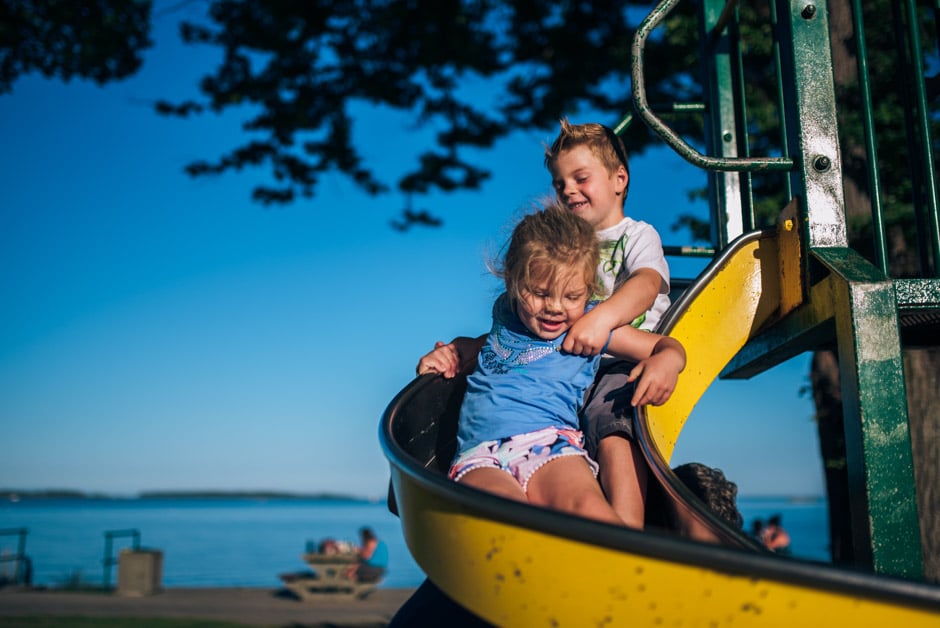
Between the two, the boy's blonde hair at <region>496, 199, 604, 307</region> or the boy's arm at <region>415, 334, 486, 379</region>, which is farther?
the boy's arm at <region>415, 334, 486, 379</region>

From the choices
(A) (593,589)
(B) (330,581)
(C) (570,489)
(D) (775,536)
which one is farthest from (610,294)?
(B) (330,581)

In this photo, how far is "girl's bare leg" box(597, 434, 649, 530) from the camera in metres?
1.93

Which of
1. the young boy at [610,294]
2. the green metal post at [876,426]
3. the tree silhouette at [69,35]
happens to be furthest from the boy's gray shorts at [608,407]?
the tree silhouette at [69,35]

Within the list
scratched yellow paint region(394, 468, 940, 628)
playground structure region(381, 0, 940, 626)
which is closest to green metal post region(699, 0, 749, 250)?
playground structure region(381, 0, 940, 626)

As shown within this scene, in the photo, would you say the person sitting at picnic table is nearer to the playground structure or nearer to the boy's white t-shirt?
the playground structure

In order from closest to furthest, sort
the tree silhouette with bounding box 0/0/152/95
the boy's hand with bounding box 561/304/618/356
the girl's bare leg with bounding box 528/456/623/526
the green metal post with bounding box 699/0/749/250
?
the girl's bare leg with bounding box 528/456/623/526, the boy's hand with bounding box 561/304/618/356, the green metal post with bounding box 699/0/749/250, the tree silhouette with bounding box 0/0/152/95

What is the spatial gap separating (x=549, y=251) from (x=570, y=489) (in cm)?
63

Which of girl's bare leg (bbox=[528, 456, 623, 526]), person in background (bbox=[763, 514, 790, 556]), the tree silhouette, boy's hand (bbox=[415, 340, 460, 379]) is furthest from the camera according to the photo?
person in background (bbox=[763, 514, 790, 556])

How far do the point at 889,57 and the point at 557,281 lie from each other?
5.45 meters

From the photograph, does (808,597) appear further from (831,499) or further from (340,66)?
(340,66)

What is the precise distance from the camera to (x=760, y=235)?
2.53 meters

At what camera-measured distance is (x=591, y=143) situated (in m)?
2.61

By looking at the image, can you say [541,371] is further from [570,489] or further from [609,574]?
[609,574]

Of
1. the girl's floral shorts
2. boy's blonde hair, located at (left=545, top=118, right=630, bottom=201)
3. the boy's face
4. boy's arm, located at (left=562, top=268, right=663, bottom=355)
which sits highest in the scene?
boy's blonde hair, located at (left=545, top=118, right=630, bottom=201)
